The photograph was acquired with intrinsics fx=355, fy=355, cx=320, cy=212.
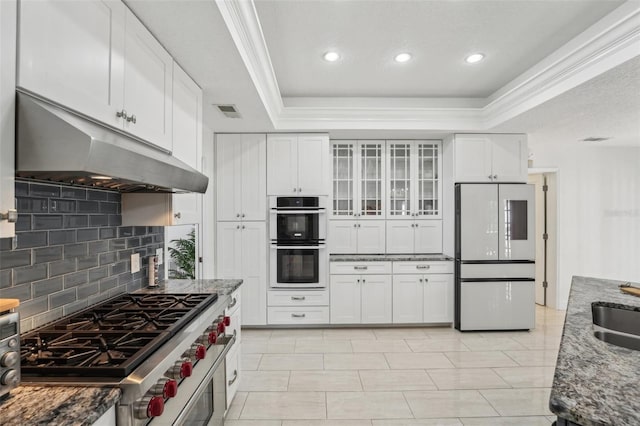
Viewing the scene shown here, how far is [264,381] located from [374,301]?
1809mm

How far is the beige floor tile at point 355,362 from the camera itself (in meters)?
3.23

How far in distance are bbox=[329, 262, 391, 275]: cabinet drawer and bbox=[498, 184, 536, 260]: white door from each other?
1404 millimetres

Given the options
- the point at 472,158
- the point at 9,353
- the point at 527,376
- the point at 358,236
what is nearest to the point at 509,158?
the point at 472,158

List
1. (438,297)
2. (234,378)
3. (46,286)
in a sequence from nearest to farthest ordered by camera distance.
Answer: (46,286), (234,378), (438,297)

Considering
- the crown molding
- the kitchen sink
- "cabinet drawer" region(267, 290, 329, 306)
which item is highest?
the crown molding

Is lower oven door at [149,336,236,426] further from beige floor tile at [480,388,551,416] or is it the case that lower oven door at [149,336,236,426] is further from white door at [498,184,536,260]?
white door at [498,184,536,260]

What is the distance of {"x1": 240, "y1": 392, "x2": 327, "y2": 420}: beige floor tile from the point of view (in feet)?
8.11

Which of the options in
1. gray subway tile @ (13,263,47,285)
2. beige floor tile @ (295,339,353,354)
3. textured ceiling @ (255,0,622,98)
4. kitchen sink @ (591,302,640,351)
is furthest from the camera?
beige floor tile @ (295,339,353,354)

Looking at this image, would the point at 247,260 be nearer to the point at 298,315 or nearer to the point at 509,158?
the point at 298,315

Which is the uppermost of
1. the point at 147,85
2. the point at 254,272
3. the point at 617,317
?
the point at 147,85

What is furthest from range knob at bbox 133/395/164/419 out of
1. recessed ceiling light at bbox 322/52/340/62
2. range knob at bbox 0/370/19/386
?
recessed ceiling light at bbox 322/52/340/62

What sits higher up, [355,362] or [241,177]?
[241,177]

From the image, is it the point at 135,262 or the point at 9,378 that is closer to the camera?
the point at 9,378

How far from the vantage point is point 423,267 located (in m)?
4.37
